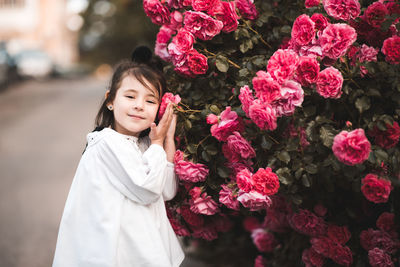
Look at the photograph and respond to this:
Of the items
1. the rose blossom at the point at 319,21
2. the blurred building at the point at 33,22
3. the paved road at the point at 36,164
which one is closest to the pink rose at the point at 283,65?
the rose blossom at the point at 319,21

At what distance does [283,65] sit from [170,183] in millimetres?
820

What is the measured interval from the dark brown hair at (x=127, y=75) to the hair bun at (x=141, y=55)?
0.06 meters

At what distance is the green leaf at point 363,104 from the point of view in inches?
72.7

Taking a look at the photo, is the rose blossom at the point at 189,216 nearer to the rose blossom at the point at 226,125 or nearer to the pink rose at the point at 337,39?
the rose blossom at the point at 226,125

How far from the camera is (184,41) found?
2025 millimetres

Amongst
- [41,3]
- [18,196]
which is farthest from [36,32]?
[18,196]

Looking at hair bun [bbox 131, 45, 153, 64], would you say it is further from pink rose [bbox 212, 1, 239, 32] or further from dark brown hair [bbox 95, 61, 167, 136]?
pink rose [bbox 212, 1, 239, 32]

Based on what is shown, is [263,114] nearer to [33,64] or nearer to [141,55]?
[141,55]

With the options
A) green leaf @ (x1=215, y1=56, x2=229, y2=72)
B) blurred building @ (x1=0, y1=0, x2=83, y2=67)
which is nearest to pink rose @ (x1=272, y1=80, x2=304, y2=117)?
green leaf @ (x1=215, y1=56, x2=229, y2=72)

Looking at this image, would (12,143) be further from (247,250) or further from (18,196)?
(247,250)

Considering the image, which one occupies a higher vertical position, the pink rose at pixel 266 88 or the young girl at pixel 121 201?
the pink rose at pixel 266 88

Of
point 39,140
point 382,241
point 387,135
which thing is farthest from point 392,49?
point 39,140

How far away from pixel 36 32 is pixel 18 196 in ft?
94.8

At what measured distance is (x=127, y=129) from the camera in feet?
6.73
